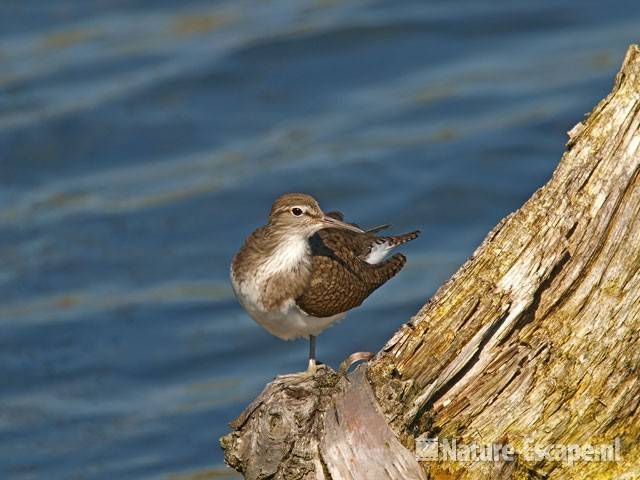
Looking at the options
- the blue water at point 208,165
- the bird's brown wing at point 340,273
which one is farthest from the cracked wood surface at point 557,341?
the blue water at point 208,165

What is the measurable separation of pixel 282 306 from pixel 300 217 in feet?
2.66

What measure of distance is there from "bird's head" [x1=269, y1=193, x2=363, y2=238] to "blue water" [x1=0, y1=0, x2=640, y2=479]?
478 centimetres

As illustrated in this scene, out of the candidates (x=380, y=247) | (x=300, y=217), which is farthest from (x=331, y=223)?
(x=380, y=247)

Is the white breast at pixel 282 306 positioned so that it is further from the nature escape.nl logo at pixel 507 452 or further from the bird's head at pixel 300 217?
the nature escape.nl logo at pixel 507 452

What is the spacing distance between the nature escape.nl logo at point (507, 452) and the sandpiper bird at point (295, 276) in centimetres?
300

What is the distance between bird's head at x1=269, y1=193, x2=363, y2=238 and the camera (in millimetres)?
9984

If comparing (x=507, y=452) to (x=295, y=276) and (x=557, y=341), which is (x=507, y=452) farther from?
(x=295, y=276)

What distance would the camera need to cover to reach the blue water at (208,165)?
15352mm

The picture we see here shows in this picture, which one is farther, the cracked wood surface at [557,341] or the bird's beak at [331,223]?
the bird's beak at [331,223]

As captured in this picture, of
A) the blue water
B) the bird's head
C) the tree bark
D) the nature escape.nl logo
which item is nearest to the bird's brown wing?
the bird's head

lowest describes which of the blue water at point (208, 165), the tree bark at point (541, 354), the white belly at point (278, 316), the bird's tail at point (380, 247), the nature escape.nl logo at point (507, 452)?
the nature escape.nl logo at point (507, 452)

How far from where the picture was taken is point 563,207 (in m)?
6.88

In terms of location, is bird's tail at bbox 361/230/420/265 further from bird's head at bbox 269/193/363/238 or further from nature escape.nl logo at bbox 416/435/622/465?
nature escape.nl logo at bbox 416/435/622/465

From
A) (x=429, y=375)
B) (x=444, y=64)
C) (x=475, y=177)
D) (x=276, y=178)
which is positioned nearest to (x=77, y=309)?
(x=276, y=178)
